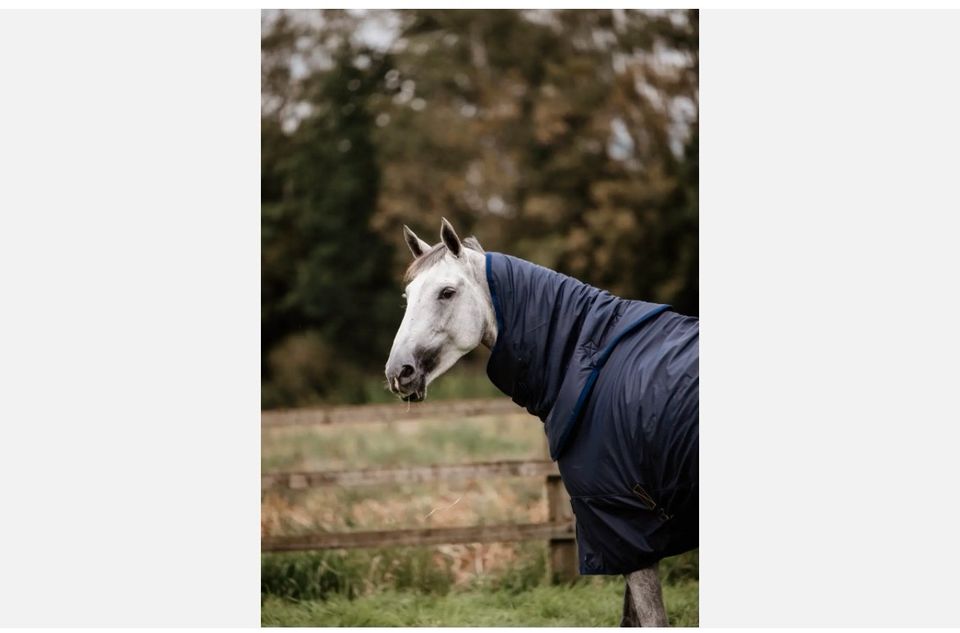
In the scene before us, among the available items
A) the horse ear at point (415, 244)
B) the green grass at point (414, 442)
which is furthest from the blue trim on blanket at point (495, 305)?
the green grass at point (414, 442)

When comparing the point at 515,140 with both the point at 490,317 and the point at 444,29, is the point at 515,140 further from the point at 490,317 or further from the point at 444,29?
the point at 490,317

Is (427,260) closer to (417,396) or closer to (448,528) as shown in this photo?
(417,396)

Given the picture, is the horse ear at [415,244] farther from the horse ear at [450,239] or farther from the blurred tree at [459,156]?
the blurred tree at [459,156]

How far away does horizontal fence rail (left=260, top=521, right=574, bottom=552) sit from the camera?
13.6 ft

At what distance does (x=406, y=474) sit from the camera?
4.14 m

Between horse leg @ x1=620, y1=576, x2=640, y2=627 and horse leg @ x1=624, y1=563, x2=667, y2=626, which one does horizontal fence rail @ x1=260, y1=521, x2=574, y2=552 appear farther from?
horse leg @ x1=624, y1=563, x2=667, y2=626

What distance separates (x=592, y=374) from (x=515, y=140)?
454cm

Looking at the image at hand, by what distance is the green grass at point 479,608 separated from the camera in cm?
368

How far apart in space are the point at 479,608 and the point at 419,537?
1.65 ft

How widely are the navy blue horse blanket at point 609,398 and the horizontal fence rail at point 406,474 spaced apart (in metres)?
1.24

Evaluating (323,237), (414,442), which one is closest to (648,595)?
(414,442)

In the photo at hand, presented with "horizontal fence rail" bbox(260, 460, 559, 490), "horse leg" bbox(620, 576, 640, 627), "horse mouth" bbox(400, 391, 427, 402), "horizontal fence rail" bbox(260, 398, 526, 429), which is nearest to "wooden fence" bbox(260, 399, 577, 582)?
"horizontal fence rail" bbox(260, 460, 559, 490)

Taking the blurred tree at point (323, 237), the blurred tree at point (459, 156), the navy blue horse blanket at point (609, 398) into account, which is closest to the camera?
the navy blue horse blanket at point (609, 398)
